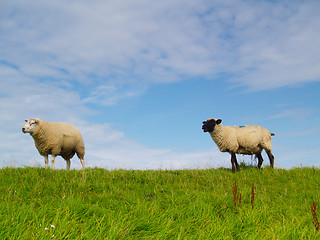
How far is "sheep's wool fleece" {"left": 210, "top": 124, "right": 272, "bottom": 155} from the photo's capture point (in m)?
13.8

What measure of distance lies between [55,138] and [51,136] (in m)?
0.21

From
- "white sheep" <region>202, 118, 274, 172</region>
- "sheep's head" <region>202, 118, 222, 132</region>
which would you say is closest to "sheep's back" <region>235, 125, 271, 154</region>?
"white sheep" <region>202, 118, 274, 172</region>

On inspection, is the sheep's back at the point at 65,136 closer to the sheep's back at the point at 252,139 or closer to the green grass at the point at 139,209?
the green grass at the point at 139,209

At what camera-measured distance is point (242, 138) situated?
1410cm

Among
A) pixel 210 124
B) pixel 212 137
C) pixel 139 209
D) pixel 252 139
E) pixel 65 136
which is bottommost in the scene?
pixel 139 209

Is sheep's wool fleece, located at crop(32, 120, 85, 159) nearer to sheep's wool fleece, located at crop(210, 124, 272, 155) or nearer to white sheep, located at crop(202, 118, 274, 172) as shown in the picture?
white sheep, located at crop(202, 118, 274, 172)

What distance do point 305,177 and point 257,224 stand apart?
7.85 m

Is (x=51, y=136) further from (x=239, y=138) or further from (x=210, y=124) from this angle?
(x=239, y=138)

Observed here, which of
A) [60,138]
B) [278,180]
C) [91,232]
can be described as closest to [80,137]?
[60,138]

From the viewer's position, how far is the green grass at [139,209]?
4.89m

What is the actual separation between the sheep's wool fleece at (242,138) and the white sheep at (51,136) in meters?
7.36

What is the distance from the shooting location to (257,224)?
5.82m

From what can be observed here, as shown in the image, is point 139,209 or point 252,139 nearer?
point 139,209

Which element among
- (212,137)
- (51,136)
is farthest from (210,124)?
(51,136)
